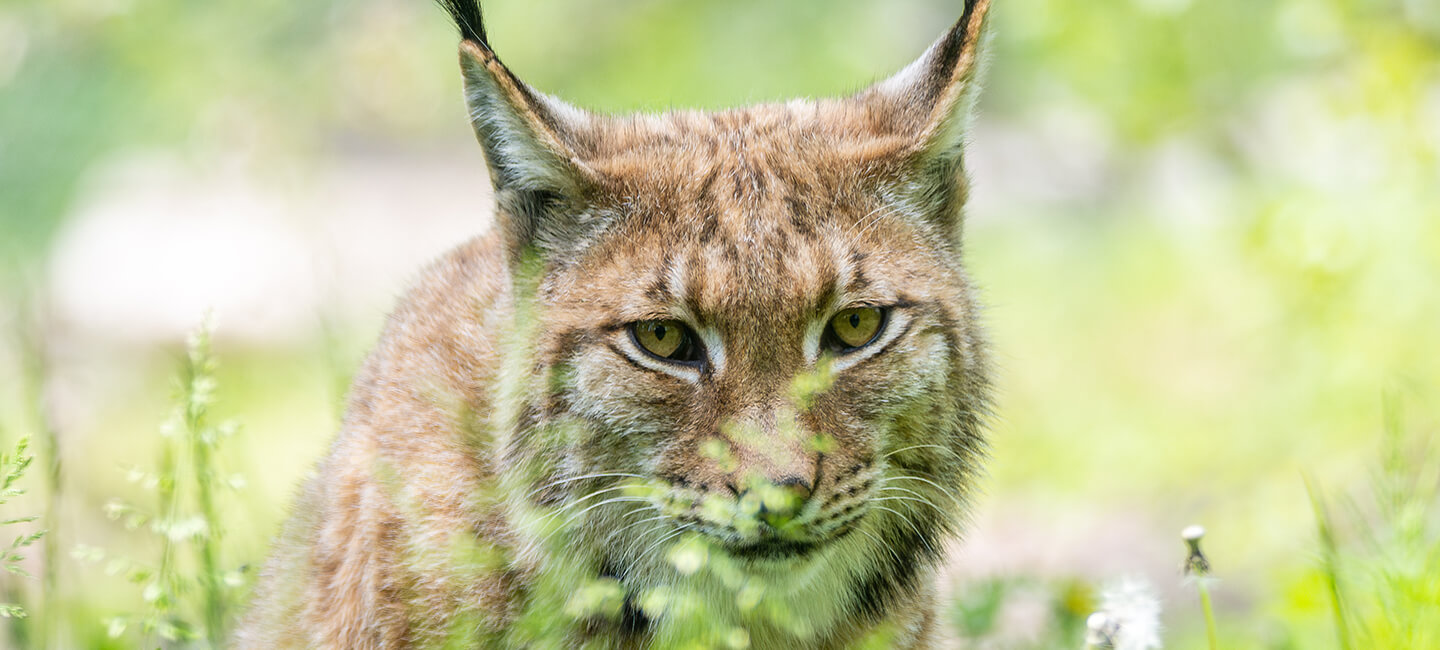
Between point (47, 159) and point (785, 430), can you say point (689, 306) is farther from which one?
point (47, 159)

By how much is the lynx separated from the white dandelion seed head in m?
0.59

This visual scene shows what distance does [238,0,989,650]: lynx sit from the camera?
3180 mm

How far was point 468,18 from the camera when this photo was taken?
3.29 metres

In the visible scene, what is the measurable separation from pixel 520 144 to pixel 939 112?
1045 millimetres

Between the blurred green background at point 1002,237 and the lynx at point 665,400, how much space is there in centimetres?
80

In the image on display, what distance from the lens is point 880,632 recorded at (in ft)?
11.8

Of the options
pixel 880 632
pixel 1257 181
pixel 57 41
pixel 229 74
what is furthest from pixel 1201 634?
pixel 57 41

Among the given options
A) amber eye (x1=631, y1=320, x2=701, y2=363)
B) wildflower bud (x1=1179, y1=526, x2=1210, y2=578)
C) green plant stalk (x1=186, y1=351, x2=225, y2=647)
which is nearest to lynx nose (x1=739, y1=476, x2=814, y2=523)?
amber eye (x1=631, y1=320, x2=701, y2=363)

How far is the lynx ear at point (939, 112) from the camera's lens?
11.5 ft

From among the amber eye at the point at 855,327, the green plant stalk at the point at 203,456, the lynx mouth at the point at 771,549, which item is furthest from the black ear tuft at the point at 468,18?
the lynx mouth at the point at 771,549

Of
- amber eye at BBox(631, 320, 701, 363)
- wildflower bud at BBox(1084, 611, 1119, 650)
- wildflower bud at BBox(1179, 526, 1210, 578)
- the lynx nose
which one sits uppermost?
amber eye at BBox(631, 320, 701, 363)

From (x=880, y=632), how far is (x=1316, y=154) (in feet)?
12.8

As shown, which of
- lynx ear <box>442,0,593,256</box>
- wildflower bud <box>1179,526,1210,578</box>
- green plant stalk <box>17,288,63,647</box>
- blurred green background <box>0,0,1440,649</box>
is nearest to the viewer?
wildflower bud <box>1179,526,1210,578</box>

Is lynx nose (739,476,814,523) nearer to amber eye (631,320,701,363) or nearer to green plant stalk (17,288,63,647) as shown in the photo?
amber eye (631,320,701,363)
